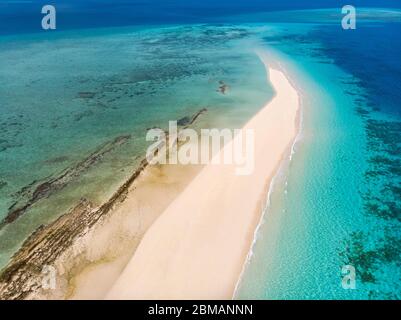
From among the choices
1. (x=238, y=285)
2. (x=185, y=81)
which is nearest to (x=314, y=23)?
(x=185, y=81)

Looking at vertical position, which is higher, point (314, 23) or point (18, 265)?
point (314, 23)

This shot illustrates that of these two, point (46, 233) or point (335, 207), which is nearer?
point (46, 233)

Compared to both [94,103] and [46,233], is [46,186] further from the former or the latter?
[94,103]

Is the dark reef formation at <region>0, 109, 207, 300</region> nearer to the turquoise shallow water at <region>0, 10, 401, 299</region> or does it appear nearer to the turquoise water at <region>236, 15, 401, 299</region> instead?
the turquoise shallow water at <region>0, 10, 401, 299</region>

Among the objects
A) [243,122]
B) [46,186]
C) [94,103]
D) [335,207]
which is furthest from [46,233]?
[94,103]

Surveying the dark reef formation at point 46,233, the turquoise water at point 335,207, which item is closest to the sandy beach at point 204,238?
the turquoise water at point 335,207
